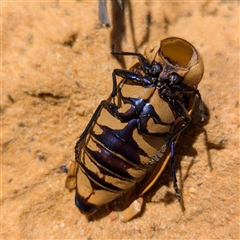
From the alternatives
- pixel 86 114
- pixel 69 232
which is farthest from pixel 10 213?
pixel 86 114

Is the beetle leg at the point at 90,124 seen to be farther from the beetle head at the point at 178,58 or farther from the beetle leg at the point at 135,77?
the beetle head at the point at 178,58

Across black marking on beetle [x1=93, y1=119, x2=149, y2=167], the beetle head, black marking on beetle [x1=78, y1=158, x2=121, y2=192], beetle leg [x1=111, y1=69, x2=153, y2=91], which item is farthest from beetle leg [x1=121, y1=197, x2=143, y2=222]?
the beetle head

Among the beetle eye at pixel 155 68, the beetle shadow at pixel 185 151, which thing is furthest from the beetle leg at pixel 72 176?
the beetle eye at pixel 155 68

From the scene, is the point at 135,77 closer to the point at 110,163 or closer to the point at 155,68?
the point at 155,68

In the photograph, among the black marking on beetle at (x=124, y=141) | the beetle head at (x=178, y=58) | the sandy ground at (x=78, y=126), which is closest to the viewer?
the black marking on beetle at (x=124, y=141)

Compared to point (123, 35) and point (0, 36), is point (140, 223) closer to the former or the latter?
point (123, 35)

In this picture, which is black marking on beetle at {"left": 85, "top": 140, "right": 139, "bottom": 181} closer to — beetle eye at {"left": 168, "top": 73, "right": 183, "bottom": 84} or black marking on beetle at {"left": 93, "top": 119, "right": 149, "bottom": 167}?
black marking on beetle at {"left": 93, "top": 119, "right": 149, "bottom": 167}

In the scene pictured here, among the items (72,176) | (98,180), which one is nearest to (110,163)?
(98,180)
